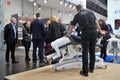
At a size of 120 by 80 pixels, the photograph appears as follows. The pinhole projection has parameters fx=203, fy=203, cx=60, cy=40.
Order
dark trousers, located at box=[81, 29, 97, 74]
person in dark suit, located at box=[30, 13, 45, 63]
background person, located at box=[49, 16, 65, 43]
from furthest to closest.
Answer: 1. person in dark suit, located at box=[30, 13, 45, 63]
2. background person, located at box=[49, 16, 65, 43]
3. dark trousers, located at box=[81, 29, 97, 74]

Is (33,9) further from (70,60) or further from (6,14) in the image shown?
(70,60)

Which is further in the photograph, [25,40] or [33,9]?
[33,9]

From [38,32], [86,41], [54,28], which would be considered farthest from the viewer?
[38,32]

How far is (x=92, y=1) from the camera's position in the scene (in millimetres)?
16562

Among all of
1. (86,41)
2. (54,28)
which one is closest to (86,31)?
(86,41)

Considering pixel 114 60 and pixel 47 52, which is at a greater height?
→ pixel 47 52

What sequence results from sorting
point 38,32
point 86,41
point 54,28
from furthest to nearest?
1. point 38,32
2. point 54,28
3. point 86,41

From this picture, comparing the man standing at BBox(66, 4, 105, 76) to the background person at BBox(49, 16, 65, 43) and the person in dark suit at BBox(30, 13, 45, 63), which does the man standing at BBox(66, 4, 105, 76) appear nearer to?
the background person at BBox(49, 16, 65, 43)

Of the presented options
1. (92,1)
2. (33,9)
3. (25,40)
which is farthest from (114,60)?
(92,1)

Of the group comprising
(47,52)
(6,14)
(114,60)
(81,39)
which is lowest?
(114,60)

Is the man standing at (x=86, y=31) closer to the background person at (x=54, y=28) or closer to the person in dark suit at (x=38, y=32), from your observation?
the background person at (x=54, y=28)

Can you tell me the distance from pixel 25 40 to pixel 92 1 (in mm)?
11331

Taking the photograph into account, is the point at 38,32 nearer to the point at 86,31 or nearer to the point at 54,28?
the point at 54,28

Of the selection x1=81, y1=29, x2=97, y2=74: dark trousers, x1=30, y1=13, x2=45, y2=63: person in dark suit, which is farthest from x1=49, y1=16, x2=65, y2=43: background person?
x1=81, y1=29, x2=97, y2=74: dark trousers
